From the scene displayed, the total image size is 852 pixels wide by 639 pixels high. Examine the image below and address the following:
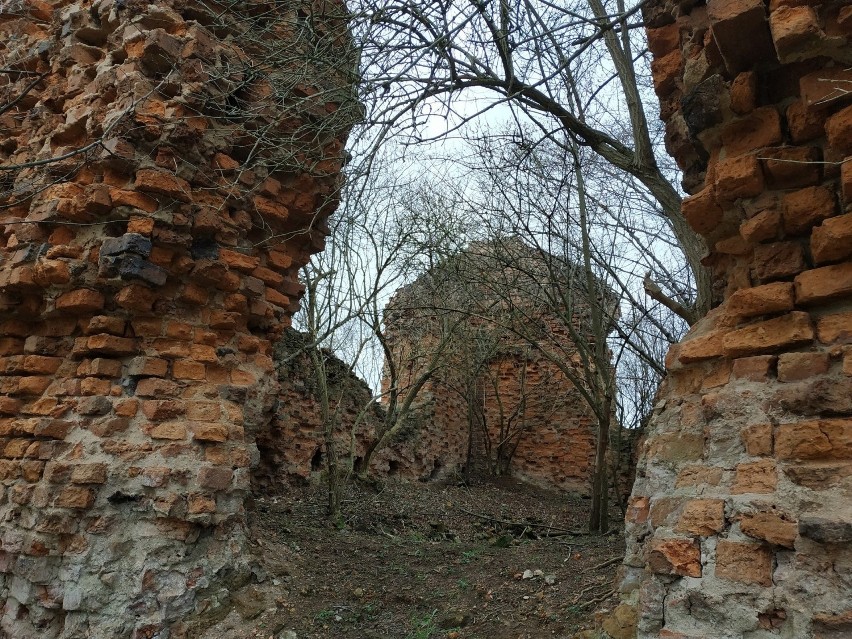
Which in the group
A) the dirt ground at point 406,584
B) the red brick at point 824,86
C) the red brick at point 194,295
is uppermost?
the red brick at point 824,86

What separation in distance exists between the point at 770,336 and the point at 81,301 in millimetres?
3317

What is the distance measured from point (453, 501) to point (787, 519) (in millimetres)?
7709

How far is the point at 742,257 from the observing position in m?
2.39

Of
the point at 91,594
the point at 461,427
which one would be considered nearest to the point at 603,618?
the point at 91,594

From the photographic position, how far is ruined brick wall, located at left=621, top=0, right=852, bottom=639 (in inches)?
73.0

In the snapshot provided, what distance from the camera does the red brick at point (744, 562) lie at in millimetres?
1894

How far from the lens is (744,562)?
1.94 metres

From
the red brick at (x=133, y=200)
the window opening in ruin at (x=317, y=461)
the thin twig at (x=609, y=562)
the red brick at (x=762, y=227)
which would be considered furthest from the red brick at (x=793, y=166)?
the window opening in ruin at (x=317, y=461)

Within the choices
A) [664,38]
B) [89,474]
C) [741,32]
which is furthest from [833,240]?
[89,474]

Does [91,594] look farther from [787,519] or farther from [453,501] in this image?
[453,501]

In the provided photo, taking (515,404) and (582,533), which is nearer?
(582,533)

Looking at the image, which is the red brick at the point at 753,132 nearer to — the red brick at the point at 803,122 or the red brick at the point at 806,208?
the red brick at the point at 803,122

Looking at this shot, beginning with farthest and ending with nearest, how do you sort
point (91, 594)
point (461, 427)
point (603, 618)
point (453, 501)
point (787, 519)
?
point (461, 427)
point (453, 501)
point (91, 594)
point (603, 618)
point (787, 519)

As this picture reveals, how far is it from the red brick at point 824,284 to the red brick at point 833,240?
33 mm
